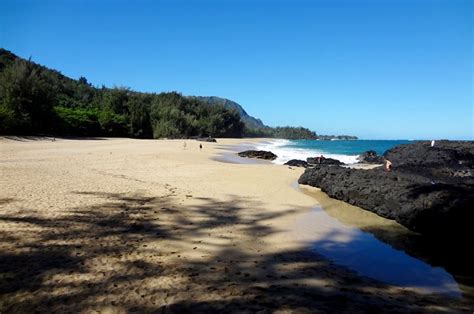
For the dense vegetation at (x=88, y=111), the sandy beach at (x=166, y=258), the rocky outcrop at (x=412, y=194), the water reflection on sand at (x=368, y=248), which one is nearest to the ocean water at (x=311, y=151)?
the rocky outcrop at (x=412, y=194)

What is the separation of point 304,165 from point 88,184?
1681 cm

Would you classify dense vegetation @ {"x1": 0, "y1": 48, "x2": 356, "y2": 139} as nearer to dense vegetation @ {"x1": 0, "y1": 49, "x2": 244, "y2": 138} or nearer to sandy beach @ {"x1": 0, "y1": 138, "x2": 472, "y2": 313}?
dense vegetation @ {"x1": 0, "y1": 49, "x2": 244, "y2": 138}

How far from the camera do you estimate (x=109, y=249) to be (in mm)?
6324

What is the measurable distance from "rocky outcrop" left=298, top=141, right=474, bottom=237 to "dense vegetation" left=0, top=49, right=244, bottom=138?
3397 centimetres

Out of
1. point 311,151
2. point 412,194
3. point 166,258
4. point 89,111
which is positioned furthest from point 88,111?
point 166,258

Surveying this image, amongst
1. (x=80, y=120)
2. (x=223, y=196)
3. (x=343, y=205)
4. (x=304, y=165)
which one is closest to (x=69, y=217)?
(x=223, y=196)

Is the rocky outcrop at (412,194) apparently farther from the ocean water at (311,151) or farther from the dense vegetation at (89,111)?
the dense vegetation at (89,111)

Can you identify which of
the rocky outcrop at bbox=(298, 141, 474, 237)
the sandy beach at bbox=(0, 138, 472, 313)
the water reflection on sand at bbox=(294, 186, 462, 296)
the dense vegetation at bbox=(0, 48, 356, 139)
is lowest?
the water reflection on sand at bbox=(294, 186, 462, 296)

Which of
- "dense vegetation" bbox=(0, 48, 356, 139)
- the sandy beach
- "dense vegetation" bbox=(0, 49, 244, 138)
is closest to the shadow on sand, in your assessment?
the sandy beach

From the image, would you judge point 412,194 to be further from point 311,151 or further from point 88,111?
point 88,111

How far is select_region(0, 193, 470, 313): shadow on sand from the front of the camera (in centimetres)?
437

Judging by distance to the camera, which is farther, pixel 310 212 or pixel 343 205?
pixel 343 205

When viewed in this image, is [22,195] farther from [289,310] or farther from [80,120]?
[80,120]

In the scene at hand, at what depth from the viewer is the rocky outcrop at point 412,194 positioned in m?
7.65
